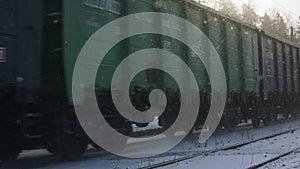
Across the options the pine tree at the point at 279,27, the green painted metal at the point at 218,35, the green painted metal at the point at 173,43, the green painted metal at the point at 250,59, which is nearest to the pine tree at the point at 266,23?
the pine tree at the point at 279,27

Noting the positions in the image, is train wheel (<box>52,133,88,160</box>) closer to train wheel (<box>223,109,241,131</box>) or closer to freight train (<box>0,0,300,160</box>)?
freight train (<box>0,0,300,160</box>)

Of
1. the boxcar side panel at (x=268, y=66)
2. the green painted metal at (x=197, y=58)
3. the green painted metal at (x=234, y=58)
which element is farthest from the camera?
the boxcar side panel at (x=268, y=66)

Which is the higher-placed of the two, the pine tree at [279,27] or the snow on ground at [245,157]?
the pine tree at [279,27]

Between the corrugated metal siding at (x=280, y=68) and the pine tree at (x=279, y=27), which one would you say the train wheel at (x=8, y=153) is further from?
the pine tree at (x=279, y=27)

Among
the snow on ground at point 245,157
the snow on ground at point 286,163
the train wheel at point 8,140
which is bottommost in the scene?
the snow on ground at point 286,163

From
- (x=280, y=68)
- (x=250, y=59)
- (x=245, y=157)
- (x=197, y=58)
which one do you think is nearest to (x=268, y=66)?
(x=280, y=68)

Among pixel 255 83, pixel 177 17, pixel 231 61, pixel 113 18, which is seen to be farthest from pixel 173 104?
pixel 255 83

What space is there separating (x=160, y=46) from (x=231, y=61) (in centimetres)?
500

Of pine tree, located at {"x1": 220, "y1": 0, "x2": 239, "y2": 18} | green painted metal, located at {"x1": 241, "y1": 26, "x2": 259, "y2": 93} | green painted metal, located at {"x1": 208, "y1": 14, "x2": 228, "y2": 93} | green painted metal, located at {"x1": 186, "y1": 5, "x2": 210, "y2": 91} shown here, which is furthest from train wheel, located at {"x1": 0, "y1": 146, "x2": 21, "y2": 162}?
pine tree, located at {"x1": 220, "y1": 0, "x2": 239, "y2": 18}

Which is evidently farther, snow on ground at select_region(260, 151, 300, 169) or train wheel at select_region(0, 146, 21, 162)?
train wheel at select_region(0, 146, 21, 162)

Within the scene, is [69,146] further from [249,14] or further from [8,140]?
[249,14]

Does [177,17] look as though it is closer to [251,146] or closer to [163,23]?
[163,23]

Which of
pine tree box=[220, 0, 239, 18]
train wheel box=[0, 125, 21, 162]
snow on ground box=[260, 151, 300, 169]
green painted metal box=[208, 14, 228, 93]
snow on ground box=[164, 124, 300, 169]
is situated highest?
pine tree box=[220, 0, 239, 18]

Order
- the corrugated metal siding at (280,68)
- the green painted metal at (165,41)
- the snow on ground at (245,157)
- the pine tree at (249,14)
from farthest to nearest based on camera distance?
the pine tree at (249,14) → the corrugated metal siding at (280,68) → the green painted metal at (165,41) → the snow on ground at (245,157)
